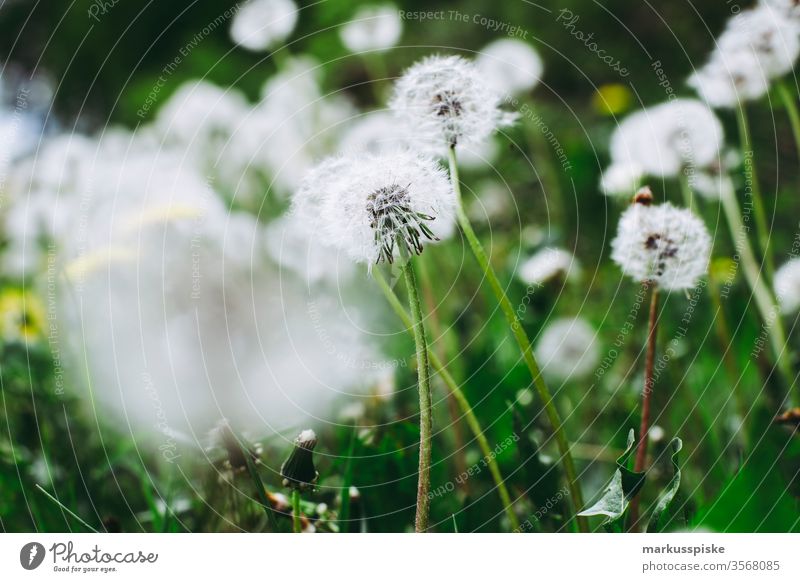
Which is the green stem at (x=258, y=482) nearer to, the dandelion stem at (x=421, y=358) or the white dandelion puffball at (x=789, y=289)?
the dandelion stem at (x=421, y=358)

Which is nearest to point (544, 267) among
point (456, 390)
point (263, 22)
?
point (456, 390)

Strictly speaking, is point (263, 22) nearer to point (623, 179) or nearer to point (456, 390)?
point (623, 179)

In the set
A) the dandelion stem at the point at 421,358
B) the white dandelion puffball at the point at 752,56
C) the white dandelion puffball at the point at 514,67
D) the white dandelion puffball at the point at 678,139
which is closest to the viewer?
the dandelion stem at the point at 421,358

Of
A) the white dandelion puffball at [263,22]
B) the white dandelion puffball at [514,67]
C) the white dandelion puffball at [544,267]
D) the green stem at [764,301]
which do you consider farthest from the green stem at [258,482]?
the white dandelion puffball at [514,67]

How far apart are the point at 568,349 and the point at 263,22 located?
0.68 m

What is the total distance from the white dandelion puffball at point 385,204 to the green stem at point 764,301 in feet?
1.57

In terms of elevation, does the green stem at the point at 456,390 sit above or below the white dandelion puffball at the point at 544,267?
below

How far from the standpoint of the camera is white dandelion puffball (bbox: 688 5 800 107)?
27.3 inches

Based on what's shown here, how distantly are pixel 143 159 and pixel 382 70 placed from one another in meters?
0.63

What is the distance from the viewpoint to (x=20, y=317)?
1.01 metres

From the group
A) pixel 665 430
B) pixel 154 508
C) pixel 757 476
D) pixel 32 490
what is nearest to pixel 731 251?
pixel 665 430

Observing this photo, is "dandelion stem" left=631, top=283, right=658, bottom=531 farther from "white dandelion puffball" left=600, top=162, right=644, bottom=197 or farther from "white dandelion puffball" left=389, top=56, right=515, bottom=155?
"white dandelion puffball" left=600, top=162, right=644, bottom=197

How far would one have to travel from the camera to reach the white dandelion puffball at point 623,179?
88 centimetres

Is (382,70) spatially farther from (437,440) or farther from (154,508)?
(154,508)
